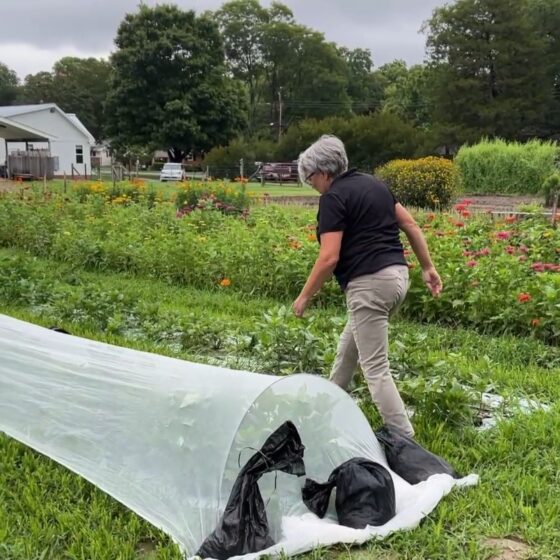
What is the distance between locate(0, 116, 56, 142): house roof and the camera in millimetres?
32062

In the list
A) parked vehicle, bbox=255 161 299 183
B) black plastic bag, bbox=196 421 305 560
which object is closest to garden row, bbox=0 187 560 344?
black plastic bag, bbox=196 421 305 560

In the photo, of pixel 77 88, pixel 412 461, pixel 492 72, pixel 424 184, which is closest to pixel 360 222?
pixel 412 461

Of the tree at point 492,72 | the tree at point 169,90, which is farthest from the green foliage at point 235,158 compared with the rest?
the tree at point 492,72

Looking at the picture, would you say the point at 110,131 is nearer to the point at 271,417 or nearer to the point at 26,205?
the point at 26,205

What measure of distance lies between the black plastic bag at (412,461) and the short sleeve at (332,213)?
109cm

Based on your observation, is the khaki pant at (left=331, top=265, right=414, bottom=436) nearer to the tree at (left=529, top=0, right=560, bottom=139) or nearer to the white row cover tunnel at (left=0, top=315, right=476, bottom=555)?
the white row cover tunnel at (left=0, top=315, right=476, bottom=555)

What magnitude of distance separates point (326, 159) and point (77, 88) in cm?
7066

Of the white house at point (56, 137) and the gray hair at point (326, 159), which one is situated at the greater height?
the white house at point (56, 137)

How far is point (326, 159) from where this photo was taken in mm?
3379

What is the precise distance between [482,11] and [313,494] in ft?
169

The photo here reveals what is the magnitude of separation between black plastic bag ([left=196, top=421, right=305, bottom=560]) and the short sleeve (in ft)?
3.57

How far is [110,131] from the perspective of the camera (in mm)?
49375

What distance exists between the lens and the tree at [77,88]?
67.4 metres

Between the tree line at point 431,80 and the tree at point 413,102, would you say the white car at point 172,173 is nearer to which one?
the tree line at point 431,80
